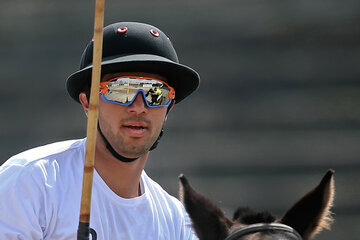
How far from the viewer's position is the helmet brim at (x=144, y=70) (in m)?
3.19

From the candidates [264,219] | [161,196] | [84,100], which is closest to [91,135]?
[264,219]

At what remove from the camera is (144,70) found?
3.24 meters

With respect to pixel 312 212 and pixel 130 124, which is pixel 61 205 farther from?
pixel 312 212

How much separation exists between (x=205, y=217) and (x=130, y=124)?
52 cm

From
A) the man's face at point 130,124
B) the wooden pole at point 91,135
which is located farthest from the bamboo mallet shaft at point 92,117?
the man's face at point 130,124

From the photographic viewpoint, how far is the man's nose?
Answer: 3135 mm

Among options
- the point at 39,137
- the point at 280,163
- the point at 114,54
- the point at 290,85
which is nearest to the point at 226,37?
the point at 290,85

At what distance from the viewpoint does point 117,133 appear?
10.5 feet

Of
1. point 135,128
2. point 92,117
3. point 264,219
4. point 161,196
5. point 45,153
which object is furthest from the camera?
point 161,196

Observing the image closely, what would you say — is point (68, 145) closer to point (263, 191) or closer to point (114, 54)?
point (114, 54)

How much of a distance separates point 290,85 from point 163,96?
16.0 ft

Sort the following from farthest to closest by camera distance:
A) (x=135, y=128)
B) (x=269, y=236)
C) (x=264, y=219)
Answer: (x=135, y=128)
(x=264, y=219)
(x=269, y=236)

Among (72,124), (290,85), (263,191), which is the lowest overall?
(263,191)

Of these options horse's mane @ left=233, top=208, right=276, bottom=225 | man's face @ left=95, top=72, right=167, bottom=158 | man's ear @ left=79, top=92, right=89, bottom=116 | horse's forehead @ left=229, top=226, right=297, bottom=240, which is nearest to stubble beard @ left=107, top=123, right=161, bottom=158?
man's face @ left=95, top=72, right=167, bottom=158
